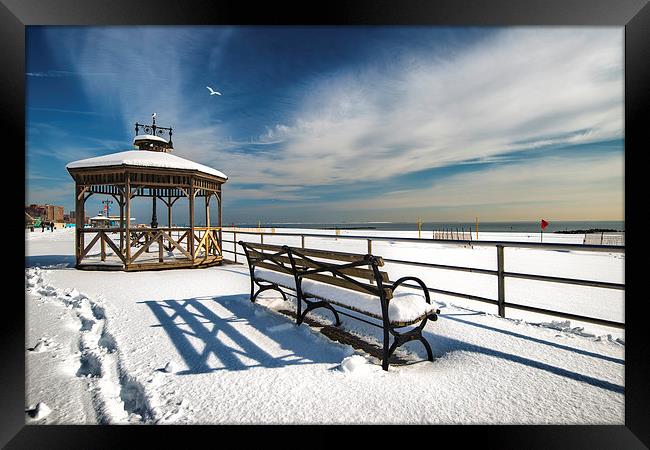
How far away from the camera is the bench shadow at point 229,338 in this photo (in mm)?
2803

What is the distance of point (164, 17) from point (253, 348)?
2.89 m

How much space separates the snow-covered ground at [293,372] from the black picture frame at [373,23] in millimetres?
89

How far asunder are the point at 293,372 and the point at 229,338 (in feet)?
3.63

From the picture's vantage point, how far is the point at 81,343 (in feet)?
11.0

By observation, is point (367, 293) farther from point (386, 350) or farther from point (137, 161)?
point (137, 161)

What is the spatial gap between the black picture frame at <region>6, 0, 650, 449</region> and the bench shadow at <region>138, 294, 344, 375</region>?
81cm

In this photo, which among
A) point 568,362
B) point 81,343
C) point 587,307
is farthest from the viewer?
point 587,307

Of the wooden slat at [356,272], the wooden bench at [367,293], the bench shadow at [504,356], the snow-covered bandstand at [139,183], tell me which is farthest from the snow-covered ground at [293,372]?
the snow-covered bandstand at [139,183]

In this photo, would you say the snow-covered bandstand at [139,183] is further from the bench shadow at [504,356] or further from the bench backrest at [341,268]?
the bench shadow at [504,356]

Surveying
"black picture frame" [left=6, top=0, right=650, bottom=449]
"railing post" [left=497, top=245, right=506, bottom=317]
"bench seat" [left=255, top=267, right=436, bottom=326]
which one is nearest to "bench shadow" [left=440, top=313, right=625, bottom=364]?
"railing post" [left=497, top=245, right=506, bottom=317]

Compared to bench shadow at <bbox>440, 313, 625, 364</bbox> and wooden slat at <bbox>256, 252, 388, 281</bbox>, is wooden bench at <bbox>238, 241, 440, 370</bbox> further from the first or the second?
bench shadow at <bbox>440, 313, 625, 364</bbox>

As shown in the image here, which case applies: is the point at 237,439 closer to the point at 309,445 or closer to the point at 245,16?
the point at 309,445


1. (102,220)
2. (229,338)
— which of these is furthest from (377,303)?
(102,220)
